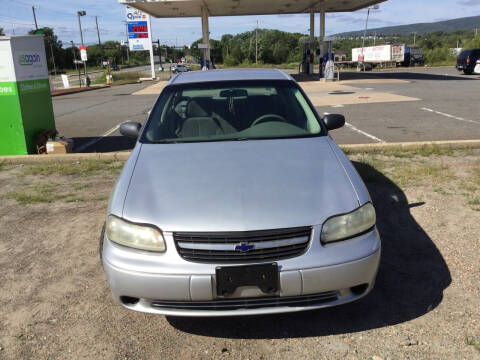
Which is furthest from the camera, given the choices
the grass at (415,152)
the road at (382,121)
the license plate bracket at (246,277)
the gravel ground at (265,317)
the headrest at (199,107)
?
the road at (382,121)

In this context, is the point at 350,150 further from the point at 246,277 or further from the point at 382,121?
the point at 246,277

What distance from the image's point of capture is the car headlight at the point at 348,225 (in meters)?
2.54

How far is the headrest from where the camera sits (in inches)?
161

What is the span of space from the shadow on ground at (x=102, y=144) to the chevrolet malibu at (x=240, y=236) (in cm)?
531

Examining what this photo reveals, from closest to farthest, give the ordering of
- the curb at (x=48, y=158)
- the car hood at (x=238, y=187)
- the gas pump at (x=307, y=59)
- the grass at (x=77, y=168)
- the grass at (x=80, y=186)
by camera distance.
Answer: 1. the car hood at (x=238, y=187)
2. the grass at (x=80, y=186)
3. the grass at (x=77, y=168)
4. the curb at (x=48, y=158)
5. the gas pump at (x=307, y=59)

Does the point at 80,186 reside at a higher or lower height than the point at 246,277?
lower

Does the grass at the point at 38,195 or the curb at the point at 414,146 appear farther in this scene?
the curb at the point at 414,146

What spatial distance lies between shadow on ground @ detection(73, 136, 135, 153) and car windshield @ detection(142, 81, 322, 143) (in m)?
4.13

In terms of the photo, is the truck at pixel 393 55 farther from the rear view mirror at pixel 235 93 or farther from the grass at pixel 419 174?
the rear view mirror at pixel 235 93

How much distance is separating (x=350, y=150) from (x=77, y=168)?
14.6 ft

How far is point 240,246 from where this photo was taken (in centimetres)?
242

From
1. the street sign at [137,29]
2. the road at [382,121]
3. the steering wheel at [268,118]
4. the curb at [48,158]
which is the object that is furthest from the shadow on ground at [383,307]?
the street sign at [137,29]

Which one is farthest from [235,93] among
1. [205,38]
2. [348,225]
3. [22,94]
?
[205,38]

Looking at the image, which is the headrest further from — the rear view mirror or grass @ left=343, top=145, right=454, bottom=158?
grass @ left=343, top=145, right=454, bottom=158
